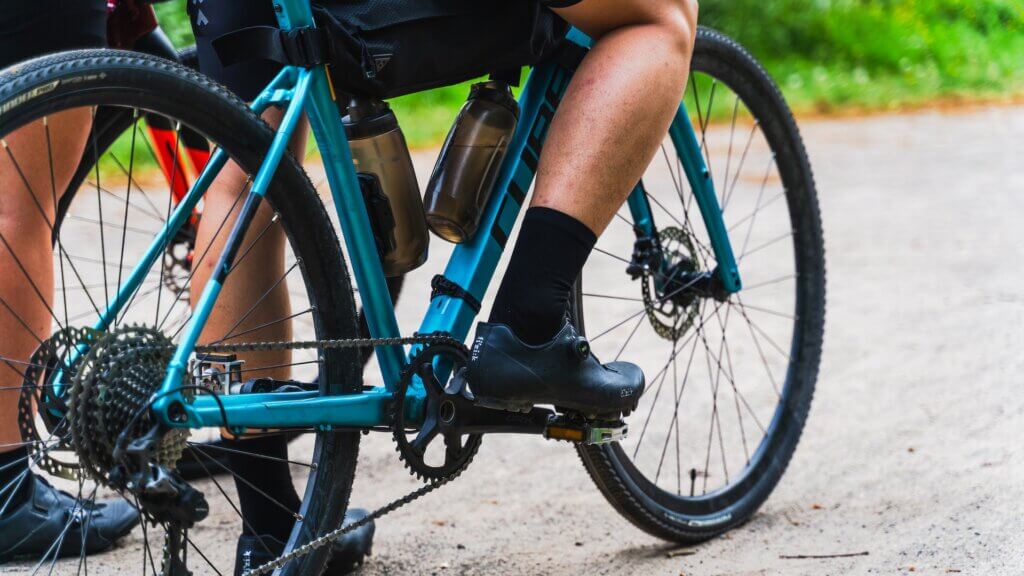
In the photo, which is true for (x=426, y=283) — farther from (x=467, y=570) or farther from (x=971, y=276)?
(x=467, y=570)

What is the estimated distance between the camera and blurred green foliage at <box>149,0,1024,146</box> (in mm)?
10414

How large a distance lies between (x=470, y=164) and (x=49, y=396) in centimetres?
86

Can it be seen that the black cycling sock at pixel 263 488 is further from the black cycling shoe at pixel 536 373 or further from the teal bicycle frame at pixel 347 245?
Answer: the black cycling shoe at pixel 536 373

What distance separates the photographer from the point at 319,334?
6.61ft

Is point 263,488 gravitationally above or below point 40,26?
below

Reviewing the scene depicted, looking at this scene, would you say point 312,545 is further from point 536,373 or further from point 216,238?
point 216,238

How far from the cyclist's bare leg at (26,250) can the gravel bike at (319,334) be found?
0.39ft

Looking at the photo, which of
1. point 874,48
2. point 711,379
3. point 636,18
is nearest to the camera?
point 636,18

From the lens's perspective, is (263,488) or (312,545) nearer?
(312,545)

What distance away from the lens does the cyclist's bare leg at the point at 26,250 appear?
2139 millimetres

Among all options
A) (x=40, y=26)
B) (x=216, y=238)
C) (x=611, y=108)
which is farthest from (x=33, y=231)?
(x=611, y=108)

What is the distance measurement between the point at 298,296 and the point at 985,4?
41.8ft

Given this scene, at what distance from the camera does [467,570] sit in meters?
2.59

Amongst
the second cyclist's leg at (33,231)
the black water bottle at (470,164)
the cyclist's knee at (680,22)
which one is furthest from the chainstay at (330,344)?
the cyclist's knee at (680,22)
